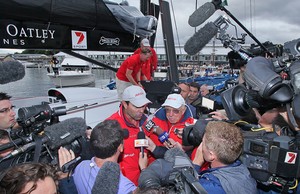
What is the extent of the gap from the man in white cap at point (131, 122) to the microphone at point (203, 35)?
2.28 ft

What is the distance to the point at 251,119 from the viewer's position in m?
2.05

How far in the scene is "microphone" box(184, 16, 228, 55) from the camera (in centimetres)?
212

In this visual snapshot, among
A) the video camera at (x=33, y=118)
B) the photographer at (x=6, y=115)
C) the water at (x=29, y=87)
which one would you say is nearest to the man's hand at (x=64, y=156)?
the video camera at (x=33, y=118)

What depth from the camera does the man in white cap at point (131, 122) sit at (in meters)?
2.37

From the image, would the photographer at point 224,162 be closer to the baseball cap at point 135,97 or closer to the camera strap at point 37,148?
the camera strap at point 37,148

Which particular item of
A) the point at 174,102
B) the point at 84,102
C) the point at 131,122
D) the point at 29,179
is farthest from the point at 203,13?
the point at 84,102

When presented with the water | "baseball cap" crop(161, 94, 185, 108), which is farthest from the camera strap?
the water

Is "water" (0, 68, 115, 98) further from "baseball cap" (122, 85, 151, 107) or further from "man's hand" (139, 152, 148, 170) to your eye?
"man's hand" (139, 152, 148, 170)

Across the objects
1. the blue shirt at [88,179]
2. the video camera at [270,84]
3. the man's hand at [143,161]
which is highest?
the video camera at [270,84]

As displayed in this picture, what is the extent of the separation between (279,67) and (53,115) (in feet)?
5.03

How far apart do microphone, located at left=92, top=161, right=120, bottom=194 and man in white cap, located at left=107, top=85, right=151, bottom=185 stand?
88cm

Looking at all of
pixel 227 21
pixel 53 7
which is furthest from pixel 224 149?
pixel 53 7

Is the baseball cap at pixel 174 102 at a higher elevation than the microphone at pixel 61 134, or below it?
higher

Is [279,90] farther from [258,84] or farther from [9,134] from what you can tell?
[9,134]
